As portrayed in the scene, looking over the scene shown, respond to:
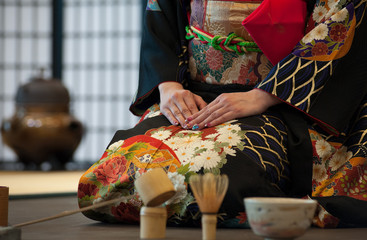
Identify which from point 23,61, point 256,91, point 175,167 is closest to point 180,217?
point 175,167

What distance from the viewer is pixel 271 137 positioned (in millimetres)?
2016

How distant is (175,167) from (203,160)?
0.29ft

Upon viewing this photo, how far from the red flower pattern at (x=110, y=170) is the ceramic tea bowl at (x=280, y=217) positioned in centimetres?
71

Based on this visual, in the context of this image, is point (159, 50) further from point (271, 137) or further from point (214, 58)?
point (271, 137)

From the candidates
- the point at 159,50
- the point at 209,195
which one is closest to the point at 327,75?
the point at 159,50

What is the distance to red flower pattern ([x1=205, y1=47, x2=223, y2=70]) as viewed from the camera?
229 cm

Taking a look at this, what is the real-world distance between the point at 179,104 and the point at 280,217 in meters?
0.88

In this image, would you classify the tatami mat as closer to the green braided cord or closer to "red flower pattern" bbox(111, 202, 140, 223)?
"red flower pattern" bbox(111, 202, 140, 223)

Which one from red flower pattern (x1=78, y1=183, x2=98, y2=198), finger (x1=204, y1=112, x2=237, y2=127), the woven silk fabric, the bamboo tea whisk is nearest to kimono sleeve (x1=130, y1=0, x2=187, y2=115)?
the woven silk fabric

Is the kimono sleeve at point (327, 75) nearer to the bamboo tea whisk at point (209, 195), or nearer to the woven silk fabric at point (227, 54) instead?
the woven silk fabric at point (227, 54)

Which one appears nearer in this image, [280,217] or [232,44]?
[280,217]

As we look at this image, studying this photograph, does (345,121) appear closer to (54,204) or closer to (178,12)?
(178,12)

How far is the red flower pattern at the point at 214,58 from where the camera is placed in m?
2.29

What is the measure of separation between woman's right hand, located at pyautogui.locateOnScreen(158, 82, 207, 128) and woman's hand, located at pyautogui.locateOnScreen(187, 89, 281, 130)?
0.05 meters
